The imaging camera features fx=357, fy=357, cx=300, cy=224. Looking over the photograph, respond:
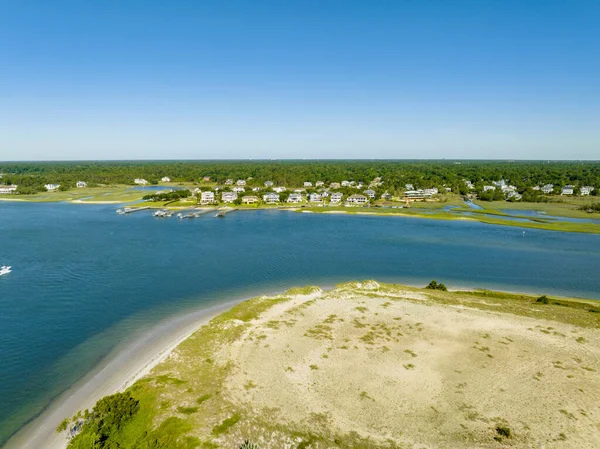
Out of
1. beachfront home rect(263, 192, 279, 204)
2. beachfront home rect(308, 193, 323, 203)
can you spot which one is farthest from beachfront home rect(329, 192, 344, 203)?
beachfront home rect(263, 192, 279, 204)

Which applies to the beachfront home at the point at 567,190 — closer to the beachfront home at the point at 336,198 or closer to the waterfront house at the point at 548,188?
the waterfront house at the point at 548,188

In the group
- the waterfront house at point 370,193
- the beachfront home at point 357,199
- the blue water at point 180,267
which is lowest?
the blue water at point 180,267

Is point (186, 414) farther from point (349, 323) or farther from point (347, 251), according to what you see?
point (347, 251)

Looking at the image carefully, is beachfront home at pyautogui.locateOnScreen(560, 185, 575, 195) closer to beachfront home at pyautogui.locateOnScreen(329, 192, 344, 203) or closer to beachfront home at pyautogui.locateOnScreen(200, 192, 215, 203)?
beachfront home at pyautogui.locateOnScreen(329, 192, 344, 203)

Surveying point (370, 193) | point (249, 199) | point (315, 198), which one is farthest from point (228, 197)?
point (370, 193)

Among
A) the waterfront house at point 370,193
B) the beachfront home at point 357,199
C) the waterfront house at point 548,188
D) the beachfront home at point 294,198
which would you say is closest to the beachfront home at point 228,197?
the beachfront home at point 294,198

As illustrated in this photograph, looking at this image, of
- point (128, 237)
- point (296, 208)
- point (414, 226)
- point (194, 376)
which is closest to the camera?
point (194, 376)

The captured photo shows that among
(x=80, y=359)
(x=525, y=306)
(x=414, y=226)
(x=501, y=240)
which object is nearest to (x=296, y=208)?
(x=414, y=226)
